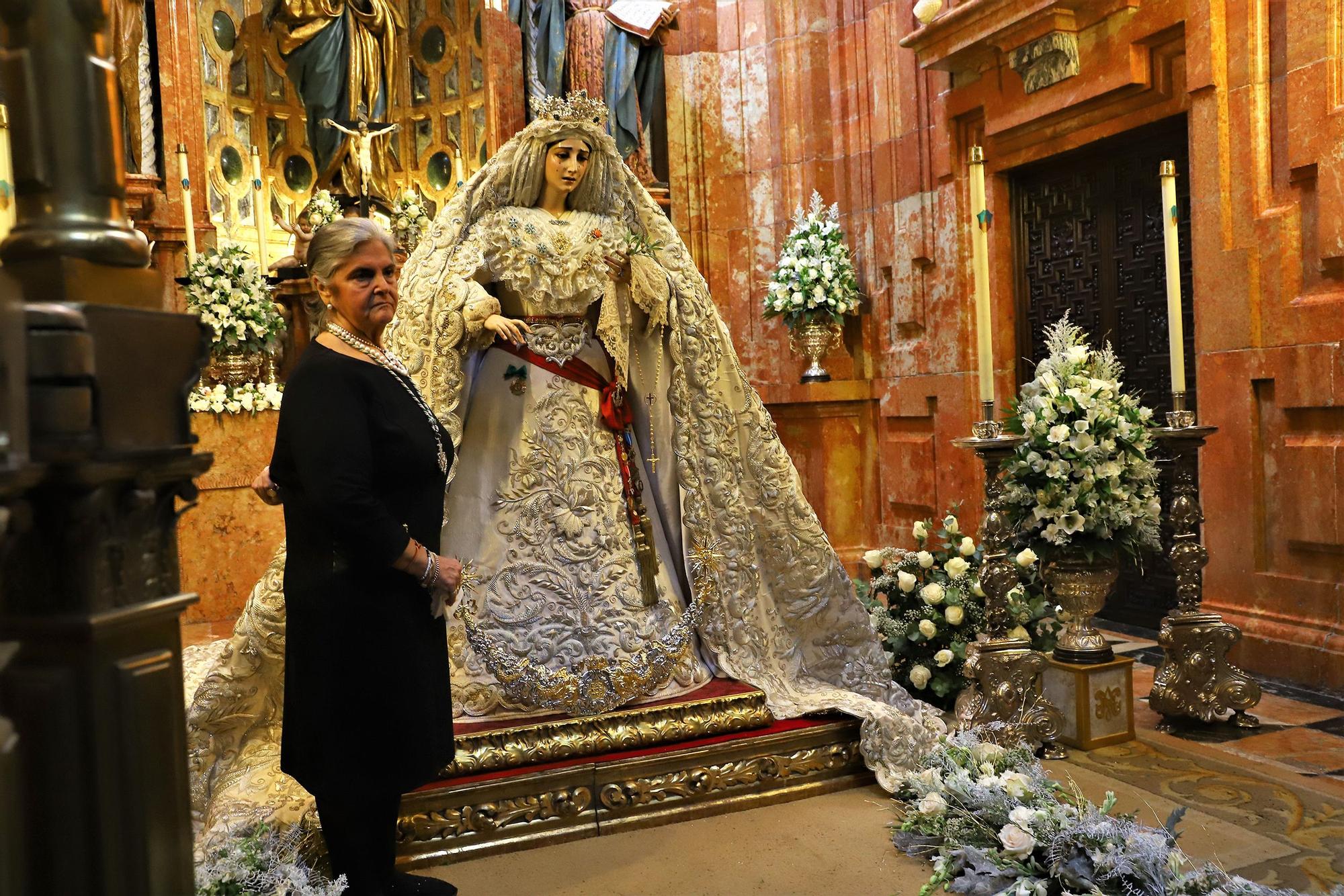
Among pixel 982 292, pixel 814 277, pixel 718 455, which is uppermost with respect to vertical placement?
pixel 814 277

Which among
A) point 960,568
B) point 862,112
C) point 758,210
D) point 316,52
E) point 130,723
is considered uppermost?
point 316,52

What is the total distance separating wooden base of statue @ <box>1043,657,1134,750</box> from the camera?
391 centimetres

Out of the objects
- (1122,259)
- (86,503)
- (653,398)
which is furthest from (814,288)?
(86,503)

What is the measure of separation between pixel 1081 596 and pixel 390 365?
2.65 meters

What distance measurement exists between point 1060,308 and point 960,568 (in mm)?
2573

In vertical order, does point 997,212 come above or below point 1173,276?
above

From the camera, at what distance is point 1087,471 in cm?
383

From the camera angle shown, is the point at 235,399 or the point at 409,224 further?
the point at 409,224

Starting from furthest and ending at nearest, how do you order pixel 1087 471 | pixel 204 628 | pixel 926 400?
pixel 926 400 < pixel 204 628 < pixel 1087 471

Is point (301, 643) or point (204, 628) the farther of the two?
point (204, 628)

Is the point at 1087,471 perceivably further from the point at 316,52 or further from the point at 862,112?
the point at 316,52

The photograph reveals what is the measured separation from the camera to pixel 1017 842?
109 inches

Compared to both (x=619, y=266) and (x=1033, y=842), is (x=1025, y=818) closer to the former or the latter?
(x=1033, y=842)

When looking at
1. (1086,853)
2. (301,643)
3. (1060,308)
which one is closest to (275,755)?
(301,643)
